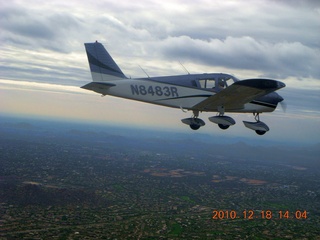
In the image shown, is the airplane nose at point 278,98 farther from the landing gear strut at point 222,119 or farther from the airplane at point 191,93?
the landing gear strut at point 222,119

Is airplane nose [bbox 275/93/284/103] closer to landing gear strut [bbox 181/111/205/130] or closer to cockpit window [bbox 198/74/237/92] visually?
cockpit window [bbox 198/74/237/92]

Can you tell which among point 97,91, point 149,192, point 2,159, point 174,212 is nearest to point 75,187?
point 149,192

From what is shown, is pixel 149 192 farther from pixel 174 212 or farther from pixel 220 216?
pixel 220 216

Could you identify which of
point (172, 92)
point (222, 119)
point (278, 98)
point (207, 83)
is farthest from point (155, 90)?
point (278, 98)
